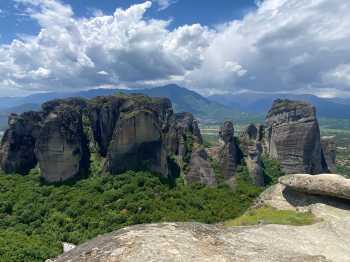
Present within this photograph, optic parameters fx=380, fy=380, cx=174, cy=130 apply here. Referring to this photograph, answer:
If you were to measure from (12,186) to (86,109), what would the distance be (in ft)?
83.3

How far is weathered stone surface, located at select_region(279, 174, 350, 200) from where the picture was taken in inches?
824

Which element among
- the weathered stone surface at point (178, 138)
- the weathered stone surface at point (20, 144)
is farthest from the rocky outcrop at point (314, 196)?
the weathered stone surface at point (20, 144)

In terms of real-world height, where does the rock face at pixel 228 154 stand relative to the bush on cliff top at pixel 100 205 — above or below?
above

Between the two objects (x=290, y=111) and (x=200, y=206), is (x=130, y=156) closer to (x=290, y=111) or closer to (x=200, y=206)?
(x=200, y=206)

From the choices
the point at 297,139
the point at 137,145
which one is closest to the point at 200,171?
the point at 137,145

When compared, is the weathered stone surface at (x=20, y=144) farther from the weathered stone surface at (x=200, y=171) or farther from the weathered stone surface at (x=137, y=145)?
the weathered stone surface at (x=200, y=171)

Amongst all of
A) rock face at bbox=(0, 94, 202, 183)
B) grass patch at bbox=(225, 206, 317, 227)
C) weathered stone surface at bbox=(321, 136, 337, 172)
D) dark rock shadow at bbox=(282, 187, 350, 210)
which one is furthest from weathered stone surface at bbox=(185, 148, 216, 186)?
grass patch at bbox=(225, 206, 317, 227)

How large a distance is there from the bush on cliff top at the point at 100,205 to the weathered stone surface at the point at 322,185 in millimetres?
40429

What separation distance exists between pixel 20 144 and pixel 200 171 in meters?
41.5

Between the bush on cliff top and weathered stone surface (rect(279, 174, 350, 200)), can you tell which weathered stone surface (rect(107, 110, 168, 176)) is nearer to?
the bush on cliff top

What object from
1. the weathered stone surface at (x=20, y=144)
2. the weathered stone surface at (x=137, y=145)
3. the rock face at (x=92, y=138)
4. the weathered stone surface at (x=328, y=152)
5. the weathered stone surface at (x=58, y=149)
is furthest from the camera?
the weathered stone surface at (x=328, y=152)

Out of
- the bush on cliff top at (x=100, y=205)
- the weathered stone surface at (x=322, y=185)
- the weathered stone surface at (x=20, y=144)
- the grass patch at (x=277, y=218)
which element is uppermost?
the weathered stone surface at (x=322, y=185)

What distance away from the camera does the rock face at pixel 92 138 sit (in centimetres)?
7525

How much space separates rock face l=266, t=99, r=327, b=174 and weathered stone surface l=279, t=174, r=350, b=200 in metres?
72.2
